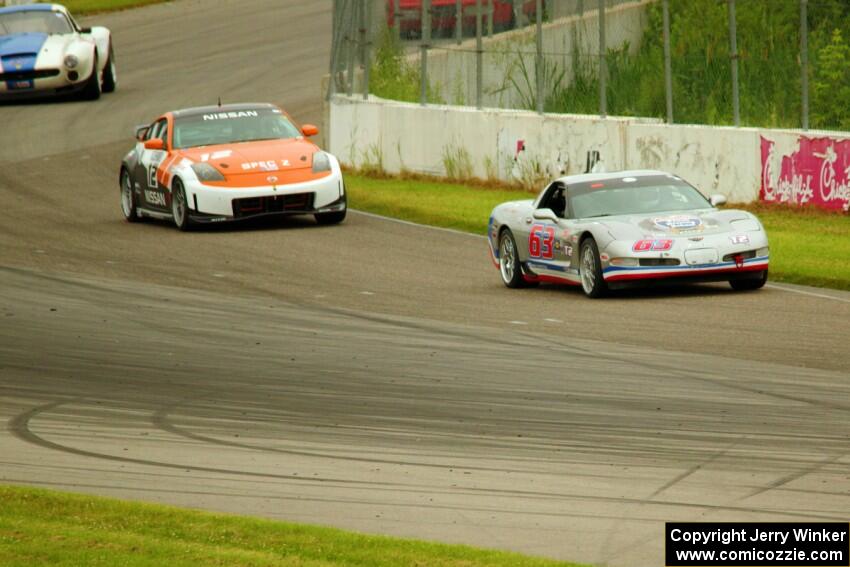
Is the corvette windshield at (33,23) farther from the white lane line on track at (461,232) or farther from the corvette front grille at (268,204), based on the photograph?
the corvette front grille at (268,204)

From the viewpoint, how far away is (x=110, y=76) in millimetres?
36719

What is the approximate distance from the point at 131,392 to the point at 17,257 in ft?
28.2

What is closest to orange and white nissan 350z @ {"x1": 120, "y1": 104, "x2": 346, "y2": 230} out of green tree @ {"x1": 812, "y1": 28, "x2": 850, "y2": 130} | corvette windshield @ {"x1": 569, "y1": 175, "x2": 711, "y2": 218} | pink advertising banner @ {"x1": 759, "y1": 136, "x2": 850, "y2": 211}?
pink advertising banner @ {"x1": 759, "y1": 136, "x2": 850, "y2": 211}

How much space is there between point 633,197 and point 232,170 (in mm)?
6781

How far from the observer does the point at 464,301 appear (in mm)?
16094

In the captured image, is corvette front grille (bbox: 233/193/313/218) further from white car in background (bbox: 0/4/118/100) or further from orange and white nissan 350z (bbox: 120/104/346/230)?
white car in background (bbox: 0/4/118/100)

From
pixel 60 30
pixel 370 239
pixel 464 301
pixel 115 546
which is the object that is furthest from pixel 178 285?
pixel 60 30

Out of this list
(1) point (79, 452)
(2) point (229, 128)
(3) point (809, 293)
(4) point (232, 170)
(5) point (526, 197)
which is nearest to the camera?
(1) point (79, 452)

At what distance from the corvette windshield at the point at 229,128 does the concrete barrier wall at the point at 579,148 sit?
4.24 meters

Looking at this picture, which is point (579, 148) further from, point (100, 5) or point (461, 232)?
point (100, 5)

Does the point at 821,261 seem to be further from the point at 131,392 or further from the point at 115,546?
the point at 115,546

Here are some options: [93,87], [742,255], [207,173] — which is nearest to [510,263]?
[742,255]

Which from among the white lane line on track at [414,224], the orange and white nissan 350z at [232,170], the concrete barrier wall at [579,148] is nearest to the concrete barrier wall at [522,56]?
the concrete barrier wall at [579,148]

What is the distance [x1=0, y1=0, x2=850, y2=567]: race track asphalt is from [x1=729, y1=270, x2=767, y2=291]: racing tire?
0.22 metres
